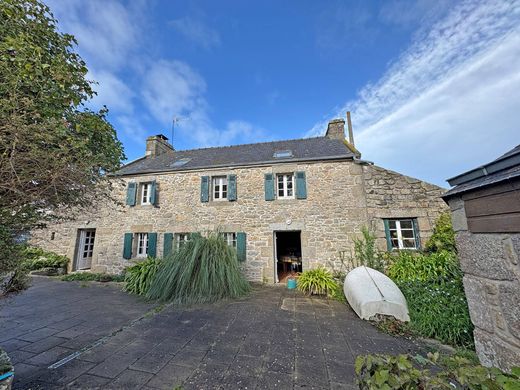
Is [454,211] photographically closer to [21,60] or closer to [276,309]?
[276,309]

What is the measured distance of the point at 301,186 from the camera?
714 centimetres

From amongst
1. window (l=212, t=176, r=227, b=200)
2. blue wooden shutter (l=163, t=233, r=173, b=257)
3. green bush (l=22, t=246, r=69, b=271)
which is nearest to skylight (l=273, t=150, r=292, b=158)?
window (l=212, t=176, r=227, b=200)

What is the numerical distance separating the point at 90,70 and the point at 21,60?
71 centimetres

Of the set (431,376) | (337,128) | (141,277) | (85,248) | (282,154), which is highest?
(337,128)

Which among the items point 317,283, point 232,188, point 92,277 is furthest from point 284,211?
point 92,277

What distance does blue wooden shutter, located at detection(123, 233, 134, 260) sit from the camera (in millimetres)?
7875

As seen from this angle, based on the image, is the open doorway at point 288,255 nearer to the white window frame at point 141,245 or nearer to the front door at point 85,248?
the white window frame at point 141,245

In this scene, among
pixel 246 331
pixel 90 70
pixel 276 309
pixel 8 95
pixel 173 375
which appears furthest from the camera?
pixel 276 309

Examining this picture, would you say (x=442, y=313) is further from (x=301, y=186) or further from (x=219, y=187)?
(x=219, y=187)

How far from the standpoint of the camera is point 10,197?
187cm

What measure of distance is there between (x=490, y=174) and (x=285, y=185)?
218 inches

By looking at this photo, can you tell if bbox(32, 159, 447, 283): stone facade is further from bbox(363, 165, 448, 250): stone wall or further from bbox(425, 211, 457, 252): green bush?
bbox(425, 211, 457, 252): green bush

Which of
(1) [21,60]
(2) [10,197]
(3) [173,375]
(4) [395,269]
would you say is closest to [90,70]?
(1) [21,60]

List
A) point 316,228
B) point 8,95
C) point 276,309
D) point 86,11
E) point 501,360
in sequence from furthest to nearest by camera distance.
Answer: point 316,228, point 276,309, point 86,11, point 501,360, point 8,95
